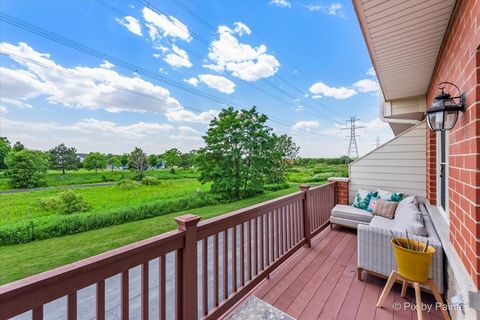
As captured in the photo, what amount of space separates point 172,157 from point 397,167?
46.1ft

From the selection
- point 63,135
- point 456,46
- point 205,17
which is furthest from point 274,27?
point 63,135

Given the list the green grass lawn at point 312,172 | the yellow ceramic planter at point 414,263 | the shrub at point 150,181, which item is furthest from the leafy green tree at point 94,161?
the yellow ceramic planter at point 414,263

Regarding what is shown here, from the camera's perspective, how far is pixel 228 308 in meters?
1.96

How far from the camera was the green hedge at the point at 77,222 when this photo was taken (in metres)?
5.50

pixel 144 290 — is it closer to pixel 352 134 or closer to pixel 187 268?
pixel 187 268

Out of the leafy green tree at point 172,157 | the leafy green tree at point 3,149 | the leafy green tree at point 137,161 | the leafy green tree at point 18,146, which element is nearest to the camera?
the leafy green tree at point 3,149

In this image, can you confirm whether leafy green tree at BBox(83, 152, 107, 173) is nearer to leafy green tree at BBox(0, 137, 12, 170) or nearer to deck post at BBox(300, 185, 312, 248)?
leafy green tree at BBox(0, 137, 12, 170)

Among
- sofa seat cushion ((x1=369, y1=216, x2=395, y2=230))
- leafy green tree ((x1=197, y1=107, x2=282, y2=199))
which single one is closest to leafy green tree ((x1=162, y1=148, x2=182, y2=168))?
leafy green tree ((x1=197, y1=107, x2=282, y2=199))

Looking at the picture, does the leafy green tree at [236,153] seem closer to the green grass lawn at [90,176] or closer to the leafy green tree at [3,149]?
the green grass lawn at [90,176]

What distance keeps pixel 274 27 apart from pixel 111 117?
966cm

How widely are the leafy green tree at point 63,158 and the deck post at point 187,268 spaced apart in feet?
39.2

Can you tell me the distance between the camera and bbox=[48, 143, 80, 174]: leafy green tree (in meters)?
10.1

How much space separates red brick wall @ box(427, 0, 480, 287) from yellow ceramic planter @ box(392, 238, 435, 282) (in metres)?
0.23

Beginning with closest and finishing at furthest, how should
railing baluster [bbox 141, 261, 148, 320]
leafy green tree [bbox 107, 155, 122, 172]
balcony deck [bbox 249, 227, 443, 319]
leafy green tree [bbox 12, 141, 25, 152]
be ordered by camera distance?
railing baluster [bbox 141, 261, 148, 320] → balcony deck [bbox 249, 227, 443, 319] → leafy green tree [bbox 12, 141, 25, 152] → leafy green tree [bbox 107, 155, 122, 172]
